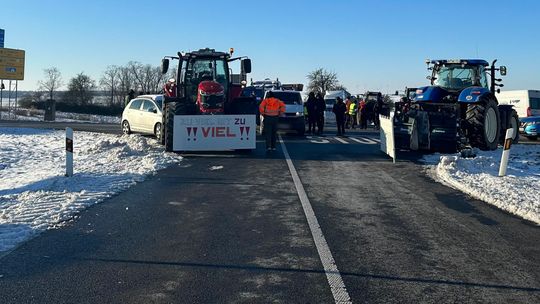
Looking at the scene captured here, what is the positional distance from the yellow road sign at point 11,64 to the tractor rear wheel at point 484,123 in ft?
126

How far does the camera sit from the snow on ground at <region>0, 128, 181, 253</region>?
280 inches

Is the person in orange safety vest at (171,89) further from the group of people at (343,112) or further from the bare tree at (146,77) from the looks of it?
the bare tree at (146,77)

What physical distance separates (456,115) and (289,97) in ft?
32.2

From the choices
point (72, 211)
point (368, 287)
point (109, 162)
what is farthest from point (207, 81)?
point (368, 287)

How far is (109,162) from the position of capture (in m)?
13.5

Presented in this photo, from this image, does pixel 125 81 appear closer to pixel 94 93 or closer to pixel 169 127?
pixel 94 93

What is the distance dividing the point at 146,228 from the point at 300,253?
90.0 inches

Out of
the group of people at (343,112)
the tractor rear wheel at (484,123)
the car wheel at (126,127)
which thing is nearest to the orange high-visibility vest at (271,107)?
the tractor rear wheel at (484,123)

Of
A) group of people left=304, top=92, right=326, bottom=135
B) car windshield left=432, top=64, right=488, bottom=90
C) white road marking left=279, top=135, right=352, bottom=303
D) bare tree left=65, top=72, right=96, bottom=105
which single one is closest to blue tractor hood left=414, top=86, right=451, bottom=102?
car windshield left=432, top=64, right=488, bottom=90

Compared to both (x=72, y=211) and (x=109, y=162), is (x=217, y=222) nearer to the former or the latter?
(x=72, y=211)

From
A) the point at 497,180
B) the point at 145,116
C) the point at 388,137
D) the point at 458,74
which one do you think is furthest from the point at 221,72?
the point at 497,180

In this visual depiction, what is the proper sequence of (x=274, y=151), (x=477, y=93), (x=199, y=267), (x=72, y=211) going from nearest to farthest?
(x=199, y=267) < (x=72, y=211) < (x=477, y=93) < (x=274, y=151)

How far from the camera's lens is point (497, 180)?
10383mm

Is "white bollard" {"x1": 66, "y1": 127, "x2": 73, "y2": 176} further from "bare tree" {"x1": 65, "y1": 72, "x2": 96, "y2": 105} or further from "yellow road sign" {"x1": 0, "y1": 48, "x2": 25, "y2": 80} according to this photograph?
"bare tree" {"x1": 65, "y1": 72, "x2": 96, "y2": 105}
